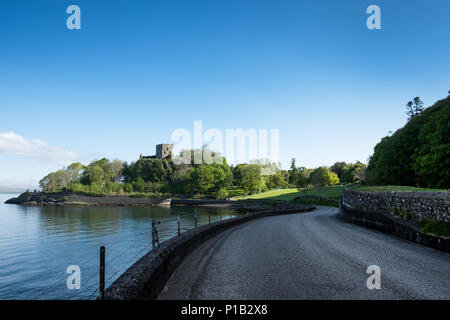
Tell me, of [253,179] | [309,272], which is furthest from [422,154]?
[253,179]

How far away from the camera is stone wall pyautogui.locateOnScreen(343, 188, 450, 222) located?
32.2 feet

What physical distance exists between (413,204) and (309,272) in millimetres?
8299

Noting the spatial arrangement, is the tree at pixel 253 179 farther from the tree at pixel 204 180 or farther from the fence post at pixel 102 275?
the fence post at pixel 102 275

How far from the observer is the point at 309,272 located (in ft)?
21.2

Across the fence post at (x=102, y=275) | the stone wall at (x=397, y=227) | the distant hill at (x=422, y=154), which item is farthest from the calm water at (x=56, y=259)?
the distant hill at (x=422, y=154)

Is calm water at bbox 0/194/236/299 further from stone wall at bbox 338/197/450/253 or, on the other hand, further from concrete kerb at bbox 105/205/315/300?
stone wall at bbox 338/197/450/253

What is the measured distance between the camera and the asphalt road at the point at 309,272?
508 cm

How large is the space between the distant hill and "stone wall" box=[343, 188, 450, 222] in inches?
635

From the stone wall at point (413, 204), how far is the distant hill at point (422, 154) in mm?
16124

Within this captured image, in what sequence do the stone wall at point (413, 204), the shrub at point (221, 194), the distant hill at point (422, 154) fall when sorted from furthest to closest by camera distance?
the shrub at point (221, 194) < the distant hill at point (422, 154) < the stone wall at point (413, 204)

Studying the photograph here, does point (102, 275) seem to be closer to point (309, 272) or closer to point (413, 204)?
point (309, 272)

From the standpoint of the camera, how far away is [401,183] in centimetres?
3903

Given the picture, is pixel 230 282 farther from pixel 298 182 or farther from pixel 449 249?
pixel 298 182

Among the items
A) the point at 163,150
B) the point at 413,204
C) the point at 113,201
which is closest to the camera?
the point at 413,204
